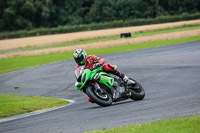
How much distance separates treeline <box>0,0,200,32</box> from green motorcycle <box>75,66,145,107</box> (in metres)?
79.2

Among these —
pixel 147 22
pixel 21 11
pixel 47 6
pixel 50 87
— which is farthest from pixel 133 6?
pixel 50 87

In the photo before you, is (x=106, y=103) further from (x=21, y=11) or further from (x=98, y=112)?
(x=21, y=11)

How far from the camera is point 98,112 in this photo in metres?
9.30

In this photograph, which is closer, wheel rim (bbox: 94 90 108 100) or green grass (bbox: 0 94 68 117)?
wheel rim (bbox: 94 90 108 100)

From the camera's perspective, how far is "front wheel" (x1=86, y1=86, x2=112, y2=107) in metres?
9.87

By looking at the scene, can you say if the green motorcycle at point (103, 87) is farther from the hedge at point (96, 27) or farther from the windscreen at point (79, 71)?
the hedge at point (96, 27)

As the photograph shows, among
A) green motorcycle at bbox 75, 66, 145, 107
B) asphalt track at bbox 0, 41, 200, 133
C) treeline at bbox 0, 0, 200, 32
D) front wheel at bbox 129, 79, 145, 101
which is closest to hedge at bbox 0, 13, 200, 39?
treeline at bbox 0, 0, 200, 32

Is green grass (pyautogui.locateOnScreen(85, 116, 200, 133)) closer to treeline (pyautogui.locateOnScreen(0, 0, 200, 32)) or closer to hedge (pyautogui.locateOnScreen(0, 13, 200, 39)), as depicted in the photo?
hedge (pyautogui.locateOnScreen(0, 13, 200, 39))

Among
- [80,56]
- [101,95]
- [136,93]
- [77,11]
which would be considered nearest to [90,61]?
[80,56]

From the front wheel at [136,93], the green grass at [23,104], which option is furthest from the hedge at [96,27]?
the front wheel at [136,93]

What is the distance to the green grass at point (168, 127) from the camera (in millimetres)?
6203

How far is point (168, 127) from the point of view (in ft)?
21.1

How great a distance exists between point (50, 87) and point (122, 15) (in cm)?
7811

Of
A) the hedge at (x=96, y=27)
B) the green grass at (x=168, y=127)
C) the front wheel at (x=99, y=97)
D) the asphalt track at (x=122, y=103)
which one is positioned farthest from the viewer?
the hedge at (x=96, y=27)
